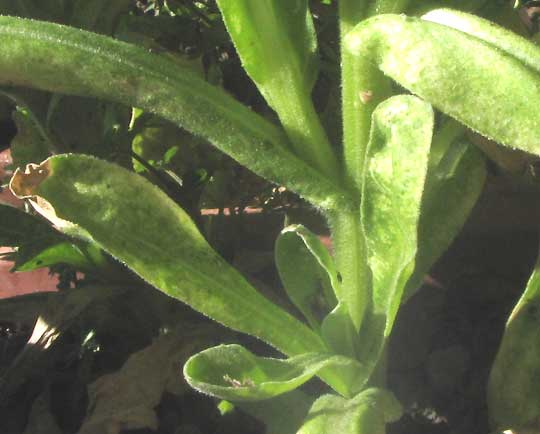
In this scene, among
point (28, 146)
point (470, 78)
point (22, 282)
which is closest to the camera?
point (470, 78)

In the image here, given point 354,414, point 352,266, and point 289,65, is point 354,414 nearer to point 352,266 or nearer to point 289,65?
point 352,266

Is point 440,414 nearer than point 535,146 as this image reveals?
No

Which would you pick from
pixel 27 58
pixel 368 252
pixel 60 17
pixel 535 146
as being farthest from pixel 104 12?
pixel 535 146

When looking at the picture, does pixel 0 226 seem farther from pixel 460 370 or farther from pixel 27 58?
pixel 460 370

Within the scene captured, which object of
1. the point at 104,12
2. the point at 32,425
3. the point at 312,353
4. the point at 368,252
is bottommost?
the point at 32,425

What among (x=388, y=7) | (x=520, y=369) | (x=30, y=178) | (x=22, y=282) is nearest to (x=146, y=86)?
(x=30, y=178)

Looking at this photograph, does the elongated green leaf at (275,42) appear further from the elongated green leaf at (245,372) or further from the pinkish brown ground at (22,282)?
the pinkish brown ground at (22,282)

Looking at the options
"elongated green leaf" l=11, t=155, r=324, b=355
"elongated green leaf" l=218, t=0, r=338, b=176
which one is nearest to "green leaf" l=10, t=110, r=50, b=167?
"elongated green leaf" l=11, t=155, r=324, b=355

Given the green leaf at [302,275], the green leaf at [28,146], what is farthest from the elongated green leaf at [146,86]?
the green leaf at [28,146]
